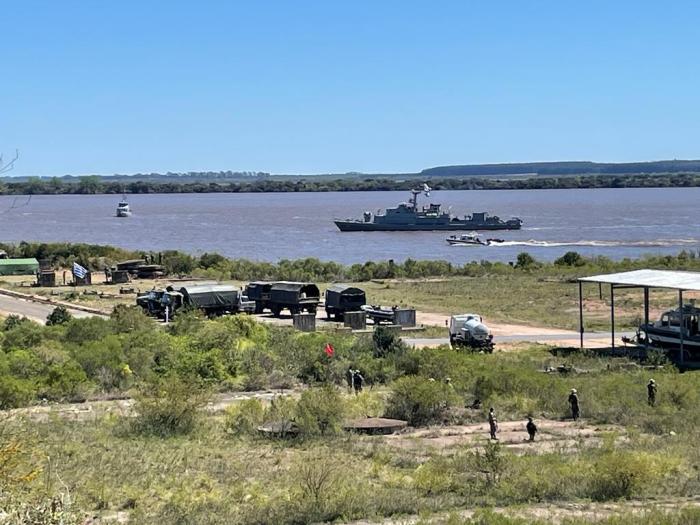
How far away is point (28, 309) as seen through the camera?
147ft

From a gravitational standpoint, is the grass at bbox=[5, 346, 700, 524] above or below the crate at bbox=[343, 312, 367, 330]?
above

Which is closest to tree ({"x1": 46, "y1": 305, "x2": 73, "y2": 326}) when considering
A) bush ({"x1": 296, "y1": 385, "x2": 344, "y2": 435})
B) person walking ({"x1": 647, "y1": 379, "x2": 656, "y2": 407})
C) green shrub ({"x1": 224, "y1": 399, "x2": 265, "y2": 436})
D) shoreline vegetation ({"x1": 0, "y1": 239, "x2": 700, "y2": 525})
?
shoreline vegetation ({"x1": 0, "y1": 239, "x2": 700, "y2": 525})

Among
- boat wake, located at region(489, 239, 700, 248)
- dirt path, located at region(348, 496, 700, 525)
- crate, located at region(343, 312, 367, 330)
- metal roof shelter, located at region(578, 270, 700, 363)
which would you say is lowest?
boat wake, located at region(489, 239, 700, 248)

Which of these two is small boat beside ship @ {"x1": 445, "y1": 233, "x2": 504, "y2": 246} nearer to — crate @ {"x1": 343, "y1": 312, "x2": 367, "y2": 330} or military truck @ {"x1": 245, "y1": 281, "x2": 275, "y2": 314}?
military truck @ {"x1": 245, "y1": 281, "x2": 275, "y2": 314}

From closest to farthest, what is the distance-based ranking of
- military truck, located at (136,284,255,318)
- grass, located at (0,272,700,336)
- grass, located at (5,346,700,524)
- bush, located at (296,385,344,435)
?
grass, located at (5,346,700,524) < bush, located at (296,385,344,435) < military truck, located at (136,284,255,318) < grass, located at (0,272,700,336)

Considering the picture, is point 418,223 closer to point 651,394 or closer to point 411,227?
point 411,227

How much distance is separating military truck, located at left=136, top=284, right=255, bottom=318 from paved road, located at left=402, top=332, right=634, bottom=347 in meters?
9.27

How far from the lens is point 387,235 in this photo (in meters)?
122

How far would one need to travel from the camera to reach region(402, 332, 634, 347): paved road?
34156mm

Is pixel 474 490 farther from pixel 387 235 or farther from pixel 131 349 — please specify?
pixel 387 235

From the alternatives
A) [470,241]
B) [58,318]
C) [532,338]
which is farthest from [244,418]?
[470,241]

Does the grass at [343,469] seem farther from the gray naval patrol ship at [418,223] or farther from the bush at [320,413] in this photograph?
the gray naval patrol ship at [418,223]

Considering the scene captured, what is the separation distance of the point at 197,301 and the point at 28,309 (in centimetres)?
889

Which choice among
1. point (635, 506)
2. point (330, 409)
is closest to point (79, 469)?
point (330, 409)
